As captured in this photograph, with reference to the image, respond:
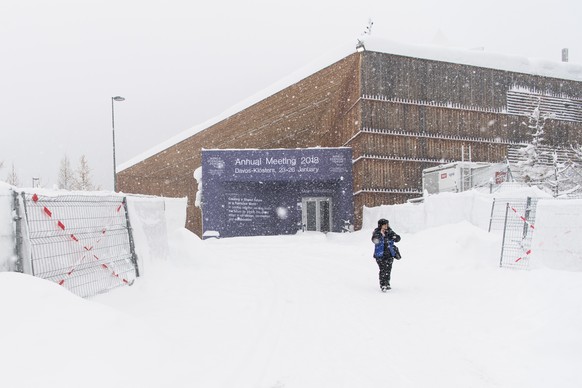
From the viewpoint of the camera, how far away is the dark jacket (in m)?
9.41

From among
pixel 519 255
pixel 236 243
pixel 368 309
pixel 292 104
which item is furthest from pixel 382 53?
pixel 368 309

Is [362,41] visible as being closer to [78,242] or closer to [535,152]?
[535,152]

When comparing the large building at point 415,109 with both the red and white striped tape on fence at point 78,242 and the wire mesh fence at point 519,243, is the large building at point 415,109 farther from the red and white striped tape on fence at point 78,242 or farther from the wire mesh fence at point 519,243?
the red and white striped tape on fence at point 78,242

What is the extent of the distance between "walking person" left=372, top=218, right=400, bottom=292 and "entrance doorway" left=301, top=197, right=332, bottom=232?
65.2ft

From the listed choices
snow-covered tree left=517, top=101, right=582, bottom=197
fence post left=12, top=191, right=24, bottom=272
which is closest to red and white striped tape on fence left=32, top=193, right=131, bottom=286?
fence post left=12, top=191, right=24, bottom=272

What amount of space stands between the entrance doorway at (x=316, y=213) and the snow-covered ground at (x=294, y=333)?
19.4 metres

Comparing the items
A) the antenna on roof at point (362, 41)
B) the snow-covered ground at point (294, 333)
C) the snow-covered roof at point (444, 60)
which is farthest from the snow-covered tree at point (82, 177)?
the snow-covered ground at point (294, 333)

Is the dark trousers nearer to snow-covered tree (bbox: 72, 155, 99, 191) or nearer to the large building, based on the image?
the large building

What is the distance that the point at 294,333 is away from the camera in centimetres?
595

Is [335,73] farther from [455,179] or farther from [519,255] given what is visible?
[519,255]

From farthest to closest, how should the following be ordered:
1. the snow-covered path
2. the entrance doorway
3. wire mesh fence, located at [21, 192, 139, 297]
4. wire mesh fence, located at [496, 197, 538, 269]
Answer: the entrance doorway, wire mesh fence, located at [496, 197, 538, 269], wire mesh fence, located at [21, 192, 139, 297], the snow-covered path

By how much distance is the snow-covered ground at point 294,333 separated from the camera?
4.14 m

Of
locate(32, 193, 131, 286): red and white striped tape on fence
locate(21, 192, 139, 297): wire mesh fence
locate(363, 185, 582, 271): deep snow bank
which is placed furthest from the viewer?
locate(363, 185, 582, 271): deep snow bank

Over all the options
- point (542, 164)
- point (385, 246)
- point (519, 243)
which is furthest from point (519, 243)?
point (542, 164)
